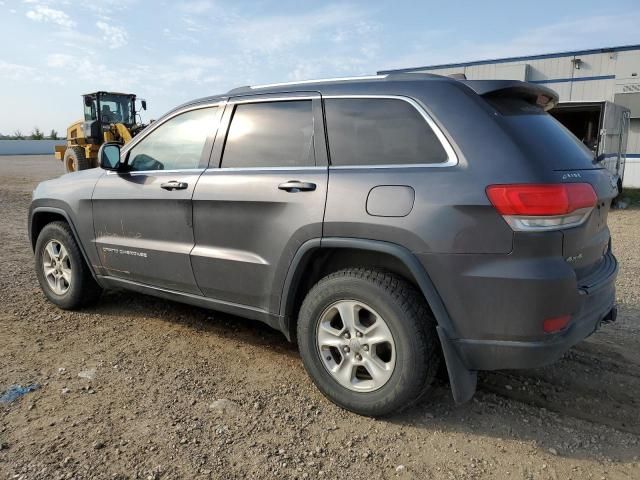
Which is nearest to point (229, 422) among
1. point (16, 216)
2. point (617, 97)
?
point (16, 216)

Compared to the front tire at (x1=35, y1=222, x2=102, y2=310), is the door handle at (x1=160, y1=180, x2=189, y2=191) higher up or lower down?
higher up

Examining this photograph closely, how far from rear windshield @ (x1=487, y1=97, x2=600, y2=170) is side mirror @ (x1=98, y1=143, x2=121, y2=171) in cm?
283

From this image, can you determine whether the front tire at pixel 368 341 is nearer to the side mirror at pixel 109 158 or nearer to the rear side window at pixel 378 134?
the rear side window at pixel 378 134

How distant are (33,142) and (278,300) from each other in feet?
181

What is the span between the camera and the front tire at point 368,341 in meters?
2.69

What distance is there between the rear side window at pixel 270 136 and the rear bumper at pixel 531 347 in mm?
1404

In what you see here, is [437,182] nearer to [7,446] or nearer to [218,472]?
[218,472]

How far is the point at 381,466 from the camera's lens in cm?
251

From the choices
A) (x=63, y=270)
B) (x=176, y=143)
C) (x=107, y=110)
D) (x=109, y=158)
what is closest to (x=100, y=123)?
(x=107, y=110)

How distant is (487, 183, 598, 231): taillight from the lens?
239 cm

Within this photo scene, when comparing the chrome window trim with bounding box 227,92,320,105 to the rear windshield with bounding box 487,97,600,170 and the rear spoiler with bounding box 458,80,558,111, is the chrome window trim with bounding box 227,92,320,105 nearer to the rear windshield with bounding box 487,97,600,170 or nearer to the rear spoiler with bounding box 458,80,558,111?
the rear spoiler with bounding box 458,80,558,111

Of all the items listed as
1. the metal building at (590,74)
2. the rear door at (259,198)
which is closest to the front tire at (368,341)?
the rear door at (259,198)

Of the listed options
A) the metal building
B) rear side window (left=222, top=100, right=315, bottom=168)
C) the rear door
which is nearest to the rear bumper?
the rear door

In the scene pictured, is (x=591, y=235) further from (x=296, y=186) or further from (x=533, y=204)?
(x=296, y=186)
